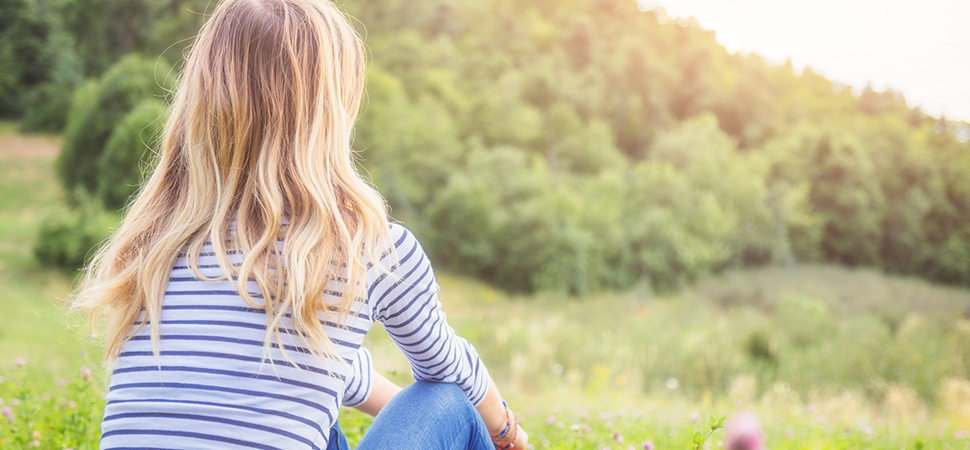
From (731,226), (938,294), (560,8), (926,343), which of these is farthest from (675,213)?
(560,8)

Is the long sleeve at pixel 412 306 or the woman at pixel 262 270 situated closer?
the woman at pixel 262 270

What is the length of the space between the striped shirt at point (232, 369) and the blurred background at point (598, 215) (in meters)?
0.61

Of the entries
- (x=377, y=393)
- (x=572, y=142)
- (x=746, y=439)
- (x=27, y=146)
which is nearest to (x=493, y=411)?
(x=377, y=393)

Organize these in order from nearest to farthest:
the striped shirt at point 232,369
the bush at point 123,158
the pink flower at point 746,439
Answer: the pink flower at point 746,439
the striped shirt at point 232,369
the bush at point 123,158

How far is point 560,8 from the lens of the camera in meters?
62.8

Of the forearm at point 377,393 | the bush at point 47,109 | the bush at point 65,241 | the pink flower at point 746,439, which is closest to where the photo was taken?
the pink flower at point 746,439

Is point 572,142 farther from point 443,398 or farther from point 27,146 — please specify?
point 443,398

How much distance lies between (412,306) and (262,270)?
30 cm

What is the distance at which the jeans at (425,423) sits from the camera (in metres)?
1.42

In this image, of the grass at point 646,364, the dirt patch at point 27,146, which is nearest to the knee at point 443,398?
the grass at point 646,364

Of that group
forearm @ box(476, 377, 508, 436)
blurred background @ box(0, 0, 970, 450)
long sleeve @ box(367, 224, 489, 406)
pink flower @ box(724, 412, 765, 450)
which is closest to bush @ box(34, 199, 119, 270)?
blurred background @ box(0, 0, 970, 450)

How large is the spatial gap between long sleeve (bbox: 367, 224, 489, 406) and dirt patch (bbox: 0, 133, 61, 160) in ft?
103

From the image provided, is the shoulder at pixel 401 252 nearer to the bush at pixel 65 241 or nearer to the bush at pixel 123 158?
the bush at pixel 65 241

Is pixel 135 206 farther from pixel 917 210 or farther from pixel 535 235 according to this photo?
pixel 917 210
